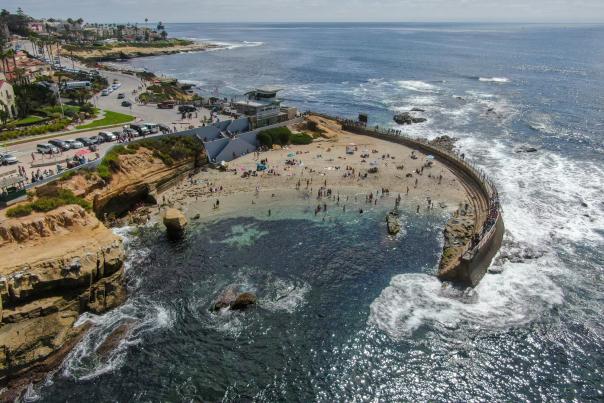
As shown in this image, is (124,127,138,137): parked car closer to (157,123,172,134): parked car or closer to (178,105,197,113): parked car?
(157,123,172,134): parked car

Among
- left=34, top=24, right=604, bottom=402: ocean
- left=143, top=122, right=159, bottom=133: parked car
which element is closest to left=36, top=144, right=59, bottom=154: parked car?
left=143, top=122, right=159, bottom=133: parked car

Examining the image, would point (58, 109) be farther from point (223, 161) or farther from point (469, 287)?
point (469, 287)

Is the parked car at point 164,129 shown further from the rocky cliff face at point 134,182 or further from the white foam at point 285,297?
the white foam at point 285,297

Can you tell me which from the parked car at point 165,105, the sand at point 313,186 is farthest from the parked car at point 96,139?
the parked car at point 165,105

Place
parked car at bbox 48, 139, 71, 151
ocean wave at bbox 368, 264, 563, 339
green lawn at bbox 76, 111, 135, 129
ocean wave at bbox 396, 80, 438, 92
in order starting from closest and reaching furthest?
1. ocean wave at bbox 368, 264, 563, 339
2. parked car at bbox 48, 139, 71, 151
3. green lawn at bbox 76, 111, 135, 129
4. ocean wave at bbox 396, 80, 438, 92

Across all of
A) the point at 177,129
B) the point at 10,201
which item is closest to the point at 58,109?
the point at 177,129
